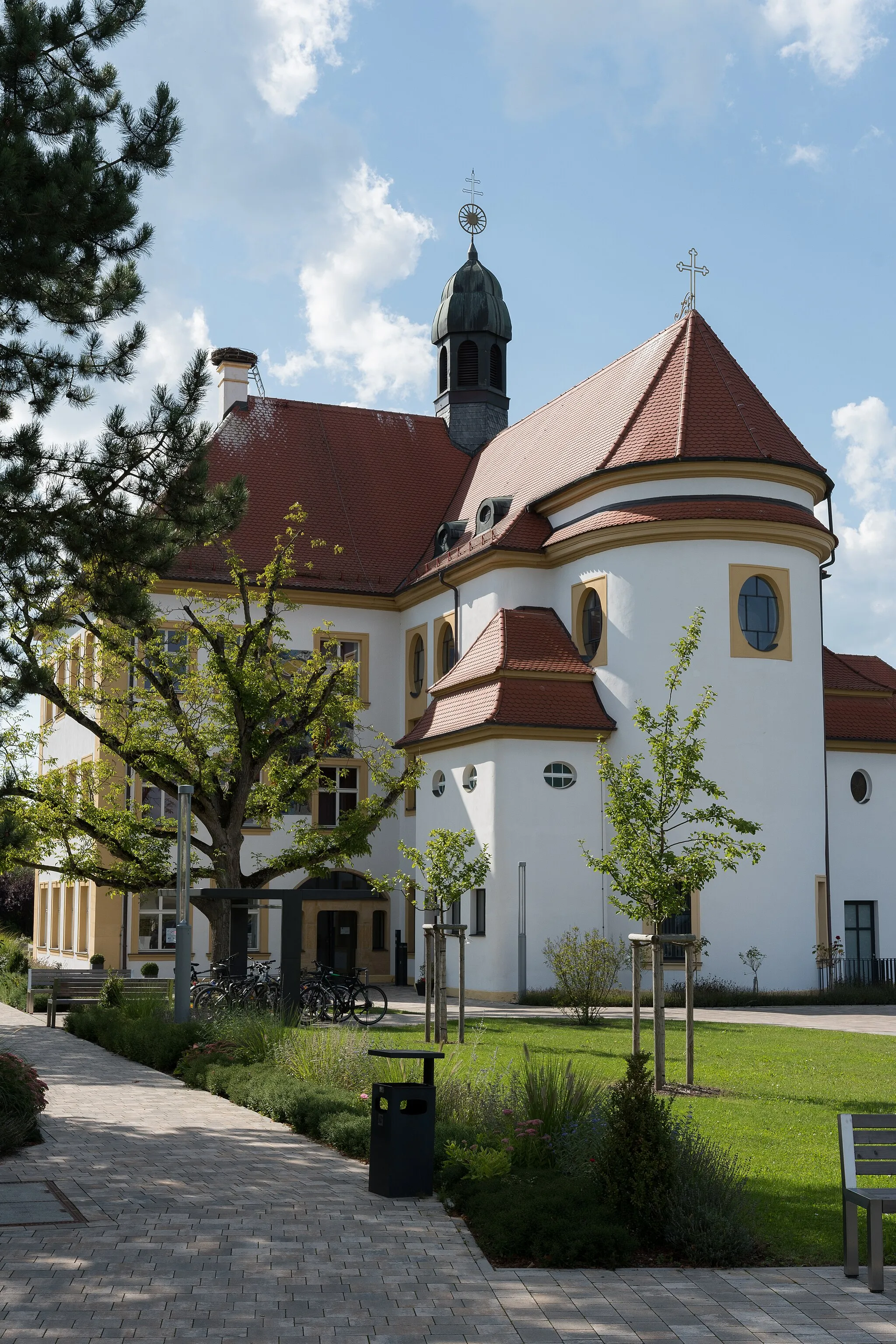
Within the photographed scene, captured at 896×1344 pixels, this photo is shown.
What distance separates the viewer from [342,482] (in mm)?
42469

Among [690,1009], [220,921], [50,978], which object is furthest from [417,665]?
[690,1009]

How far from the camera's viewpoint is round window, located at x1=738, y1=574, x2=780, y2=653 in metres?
30.3

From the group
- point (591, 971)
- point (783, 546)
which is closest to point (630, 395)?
point (783, 546)

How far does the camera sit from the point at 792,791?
97.8 feet

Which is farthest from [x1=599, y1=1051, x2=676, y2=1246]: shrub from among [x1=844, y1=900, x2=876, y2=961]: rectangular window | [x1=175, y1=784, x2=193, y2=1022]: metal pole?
[x1=844, y1=900, x2=876, y2=961]: rectangular window

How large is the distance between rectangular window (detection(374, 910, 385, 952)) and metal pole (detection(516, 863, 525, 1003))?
32.5 feet

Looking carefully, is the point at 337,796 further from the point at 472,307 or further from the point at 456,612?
the point at 472,307

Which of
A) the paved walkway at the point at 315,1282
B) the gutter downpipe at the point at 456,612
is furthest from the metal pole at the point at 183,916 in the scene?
the gutter downpipe at the point at 456,612

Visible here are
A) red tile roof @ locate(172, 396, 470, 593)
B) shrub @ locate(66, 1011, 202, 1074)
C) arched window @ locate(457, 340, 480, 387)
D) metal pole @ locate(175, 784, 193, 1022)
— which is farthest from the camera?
arched window @ locate(457, 340, 480, 387)

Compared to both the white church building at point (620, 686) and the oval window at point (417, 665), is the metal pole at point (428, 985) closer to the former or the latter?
the white church building at point (620, 686)

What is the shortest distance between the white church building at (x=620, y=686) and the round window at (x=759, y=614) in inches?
Answer: 1.7

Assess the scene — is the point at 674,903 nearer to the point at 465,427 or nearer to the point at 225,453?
the point at 225,453

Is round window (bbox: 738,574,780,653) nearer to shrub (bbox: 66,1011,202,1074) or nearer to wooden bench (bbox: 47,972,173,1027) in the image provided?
wooden bench (bbox: 47,972,173,1027)

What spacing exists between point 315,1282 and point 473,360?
1593 inches
